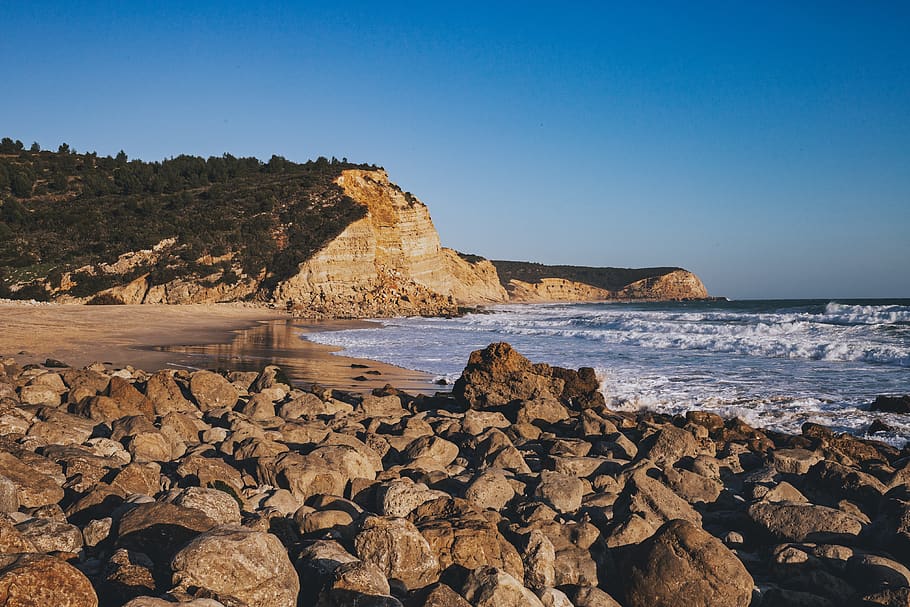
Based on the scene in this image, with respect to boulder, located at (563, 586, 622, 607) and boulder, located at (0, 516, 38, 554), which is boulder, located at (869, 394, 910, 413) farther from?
boulder, located at (0, 516, 38, 554)

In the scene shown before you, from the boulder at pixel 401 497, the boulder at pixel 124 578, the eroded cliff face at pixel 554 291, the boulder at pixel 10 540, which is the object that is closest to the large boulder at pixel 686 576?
the boulder at pixel 401 497

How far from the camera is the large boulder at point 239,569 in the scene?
3273mm

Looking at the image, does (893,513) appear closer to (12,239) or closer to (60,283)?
(60,283)

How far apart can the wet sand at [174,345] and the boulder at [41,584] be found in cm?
1021

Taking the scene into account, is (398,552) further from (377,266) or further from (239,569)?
(377,266)

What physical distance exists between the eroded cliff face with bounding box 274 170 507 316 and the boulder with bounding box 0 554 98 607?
4272cm

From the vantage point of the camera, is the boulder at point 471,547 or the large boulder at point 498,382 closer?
the boulder at point 471,547

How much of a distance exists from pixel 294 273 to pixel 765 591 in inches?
1862

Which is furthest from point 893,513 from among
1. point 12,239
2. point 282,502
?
point 12,239

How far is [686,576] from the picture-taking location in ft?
13.9

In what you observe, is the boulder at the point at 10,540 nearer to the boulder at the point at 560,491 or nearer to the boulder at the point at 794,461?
the boulder at the point at 560,491

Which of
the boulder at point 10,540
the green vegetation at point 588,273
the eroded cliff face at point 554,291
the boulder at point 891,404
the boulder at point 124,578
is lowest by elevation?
the boulder at point 891,404

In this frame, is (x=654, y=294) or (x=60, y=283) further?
(x=654, y=294)

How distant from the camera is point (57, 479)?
5047 millimetres
